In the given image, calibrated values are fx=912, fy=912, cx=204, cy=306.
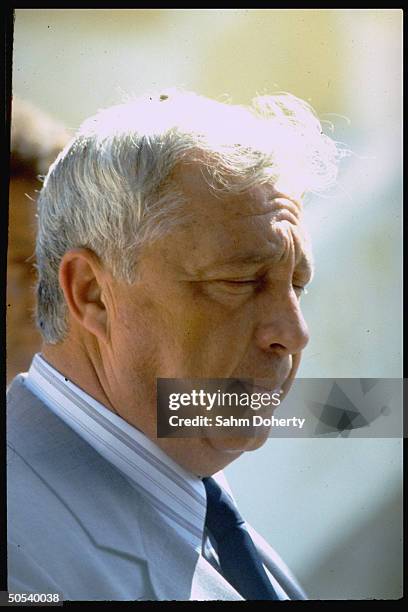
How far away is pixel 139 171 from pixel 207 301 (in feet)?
0.98

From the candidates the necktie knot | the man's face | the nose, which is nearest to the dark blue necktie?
the necktie knot

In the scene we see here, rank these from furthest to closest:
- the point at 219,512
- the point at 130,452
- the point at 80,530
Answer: the point at 219,512 → the point at 130,452 → the point at 80,530

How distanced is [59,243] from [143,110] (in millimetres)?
329

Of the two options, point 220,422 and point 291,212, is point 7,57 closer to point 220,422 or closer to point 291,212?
point 291,212

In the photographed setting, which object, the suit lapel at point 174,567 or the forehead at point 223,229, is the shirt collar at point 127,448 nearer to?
the suit lapel at point 174,567

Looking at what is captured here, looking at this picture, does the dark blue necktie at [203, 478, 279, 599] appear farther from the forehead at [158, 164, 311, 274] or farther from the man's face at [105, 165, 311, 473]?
the forehead at [158, 164, 311, 274]

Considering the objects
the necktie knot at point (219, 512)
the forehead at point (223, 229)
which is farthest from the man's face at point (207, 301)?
the necktie knot at point (219, 512)

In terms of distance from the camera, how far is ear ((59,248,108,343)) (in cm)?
187

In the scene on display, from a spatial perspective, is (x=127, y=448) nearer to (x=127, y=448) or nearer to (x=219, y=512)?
(x=127, y=448)

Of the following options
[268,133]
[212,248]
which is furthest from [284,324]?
[268,133]

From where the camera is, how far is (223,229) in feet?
6.06

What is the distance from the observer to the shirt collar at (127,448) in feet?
6.10

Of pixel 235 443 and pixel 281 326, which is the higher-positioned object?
pixel 281 326

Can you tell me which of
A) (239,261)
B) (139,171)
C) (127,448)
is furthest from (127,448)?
(139,171)
